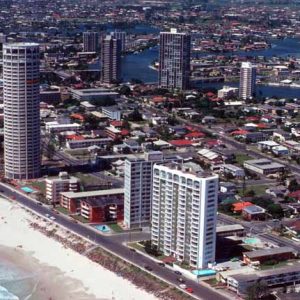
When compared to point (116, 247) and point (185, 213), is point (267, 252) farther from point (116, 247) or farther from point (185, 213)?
point (116, 247)

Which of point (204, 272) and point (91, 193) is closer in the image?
point (204, 272)

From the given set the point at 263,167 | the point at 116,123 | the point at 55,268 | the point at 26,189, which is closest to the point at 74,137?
the point at 116,123

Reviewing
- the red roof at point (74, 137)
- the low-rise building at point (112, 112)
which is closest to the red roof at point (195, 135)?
the low-rise building at point (112, 112)

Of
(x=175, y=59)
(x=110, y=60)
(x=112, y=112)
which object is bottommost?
(x=112, y=112)

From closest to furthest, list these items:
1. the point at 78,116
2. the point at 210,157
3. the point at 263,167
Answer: the point at 263,167 → the point at 210,157 → the point at 78,116

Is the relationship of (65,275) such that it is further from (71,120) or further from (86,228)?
(71,120)

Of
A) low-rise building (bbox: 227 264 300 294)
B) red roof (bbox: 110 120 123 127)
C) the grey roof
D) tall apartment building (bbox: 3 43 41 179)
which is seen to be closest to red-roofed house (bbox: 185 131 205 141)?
red roof (bbox: 110 120 123 127)

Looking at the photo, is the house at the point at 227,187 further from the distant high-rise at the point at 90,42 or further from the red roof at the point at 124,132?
the distant high-rise at the point at 90,42
